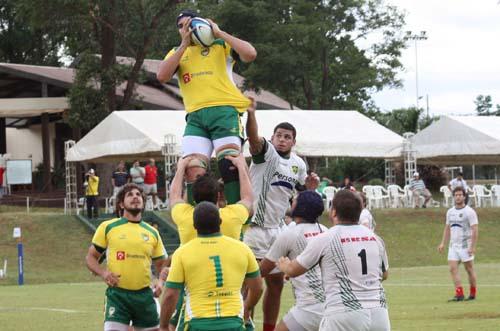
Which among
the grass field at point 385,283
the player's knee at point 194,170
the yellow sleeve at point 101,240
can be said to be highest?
the player's knee at point 194,170

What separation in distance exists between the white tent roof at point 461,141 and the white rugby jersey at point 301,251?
36.5 meters

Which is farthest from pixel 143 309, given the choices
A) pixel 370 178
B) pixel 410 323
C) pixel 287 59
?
pixel 370 178

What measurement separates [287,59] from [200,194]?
47.2 meters

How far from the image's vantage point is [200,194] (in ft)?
34.1

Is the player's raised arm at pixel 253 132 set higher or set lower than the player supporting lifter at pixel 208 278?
higher

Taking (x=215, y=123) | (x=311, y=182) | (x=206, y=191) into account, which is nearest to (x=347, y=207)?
(x=206, y=191)

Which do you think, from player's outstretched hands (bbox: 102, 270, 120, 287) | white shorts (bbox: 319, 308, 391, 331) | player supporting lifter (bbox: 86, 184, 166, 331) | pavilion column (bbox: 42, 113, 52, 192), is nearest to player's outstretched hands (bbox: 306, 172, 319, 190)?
player supporting lifter (bbox: 86, 184, 166, 331)

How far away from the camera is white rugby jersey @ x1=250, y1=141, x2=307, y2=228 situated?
13805 millimetres

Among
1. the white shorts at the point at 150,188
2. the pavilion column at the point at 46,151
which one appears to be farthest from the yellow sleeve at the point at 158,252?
the pavilion column at the point at 46,151

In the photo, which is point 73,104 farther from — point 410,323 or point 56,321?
point 410,323

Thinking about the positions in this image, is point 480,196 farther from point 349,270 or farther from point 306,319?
point 349,270

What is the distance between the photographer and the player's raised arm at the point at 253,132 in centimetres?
1292

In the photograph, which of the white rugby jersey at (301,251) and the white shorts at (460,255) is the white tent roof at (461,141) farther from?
the white rugby jersey at (301,251)

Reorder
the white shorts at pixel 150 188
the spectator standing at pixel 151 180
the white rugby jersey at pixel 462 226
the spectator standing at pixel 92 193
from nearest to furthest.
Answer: the white rugby jersey at pixel 462 226 → the spectator standing at pixel 92 193 → the white shorts at pixel 150 188 → the spectator standing at pixel 151 180
